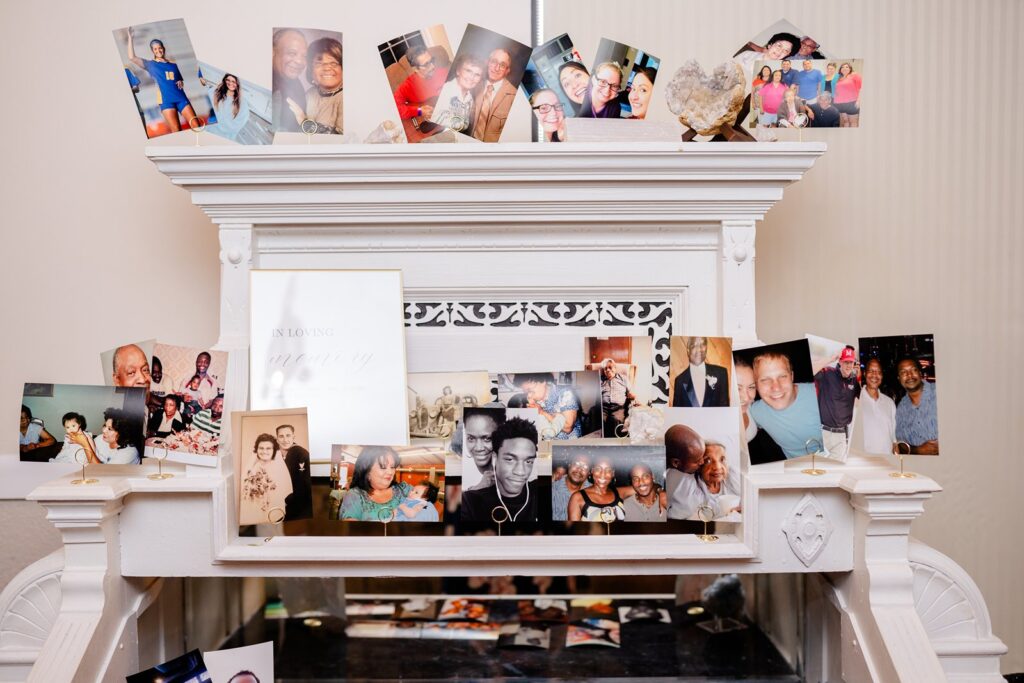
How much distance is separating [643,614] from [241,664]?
0.73m

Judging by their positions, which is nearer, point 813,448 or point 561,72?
point 813,448

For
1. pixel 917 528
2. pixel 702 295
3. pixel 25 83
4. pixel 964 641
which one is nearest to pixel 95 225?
pixel 25 83

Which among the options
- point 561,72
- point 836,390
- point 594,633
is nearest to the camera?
point 836,390


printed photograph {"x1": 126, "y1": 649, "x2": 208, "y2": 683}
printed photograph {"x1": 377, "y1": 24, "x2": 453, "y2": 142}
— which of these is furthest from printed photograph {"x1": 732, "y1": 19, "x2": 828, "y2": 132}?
printed photograph {"x1": 126, "y1": 649, "x2": 208, "y2": 683}

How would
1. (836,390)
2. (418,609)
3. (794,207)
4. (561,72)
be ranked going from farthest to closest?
(794,207) < (418,609) < (561,72) < (836,390)

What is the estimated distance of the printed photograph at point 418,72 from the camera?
1.16 m

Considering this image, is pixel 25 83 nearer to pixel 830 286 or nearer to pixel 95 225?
pixel 95 225

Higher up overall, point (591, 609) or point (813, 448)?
point (813, 448)

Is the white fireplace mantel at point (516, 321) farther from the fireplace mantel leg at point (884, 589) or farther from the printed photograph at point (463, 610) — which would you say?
the printed photograph at point (463, 610)

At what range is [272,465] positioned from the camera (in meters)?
1.06

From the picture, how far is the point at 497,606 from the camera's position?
1.42m

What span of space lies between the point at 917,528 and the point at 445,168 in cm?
121

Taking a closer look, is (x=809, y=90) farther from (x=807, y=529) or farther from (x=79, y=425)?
(x=79, y=425)

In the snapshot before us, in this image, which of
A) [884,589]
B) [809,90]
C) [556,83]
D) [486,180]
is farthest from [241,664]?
[809,90]
